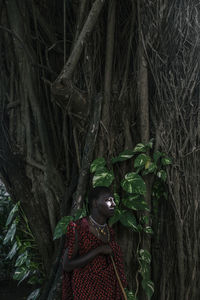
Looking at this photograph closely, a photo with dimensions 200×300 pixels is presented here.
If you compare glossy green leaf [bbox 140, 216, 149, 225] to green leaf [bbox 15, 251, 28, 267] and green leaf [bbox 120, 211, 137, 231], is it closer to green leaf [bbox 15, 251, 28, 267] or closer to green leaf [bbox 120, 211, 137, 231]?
green leaf [bbox 120, 211, 137, 231]

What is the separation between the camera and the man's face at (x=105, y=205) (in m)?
1.76

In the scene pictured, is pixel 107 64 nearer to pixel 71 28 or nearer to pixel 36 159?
pixel 71 28

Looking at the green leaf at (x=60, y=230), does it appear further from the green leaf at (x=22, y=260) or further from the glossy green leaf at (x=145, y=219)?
the green leaf at (x=22, y=260)

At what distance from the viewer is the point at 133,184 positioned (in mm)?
2352

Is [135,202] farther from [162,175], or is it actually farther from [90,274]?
[90,274]

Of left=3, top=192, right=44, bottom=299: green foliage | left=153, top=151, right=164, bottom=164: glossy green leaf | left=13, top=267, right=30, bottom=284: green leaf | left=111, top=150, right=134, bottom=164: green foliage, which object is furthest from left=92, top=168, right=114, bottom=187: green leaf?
left=13, top=267, right=30, bottom=284: green leaf

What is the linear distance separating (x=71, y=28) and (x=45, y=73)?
424 millimetres

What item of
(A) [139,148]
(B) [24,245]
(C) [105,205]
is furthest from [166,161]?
(B) [24,245]

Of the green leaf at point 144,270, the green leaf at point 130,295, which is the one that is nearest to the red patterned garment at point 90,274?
the green leaf at point 130,295

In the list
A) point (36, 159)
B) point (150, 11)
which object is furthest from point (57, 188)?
point (150, 11)

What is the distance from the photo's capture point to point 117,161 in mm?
2547

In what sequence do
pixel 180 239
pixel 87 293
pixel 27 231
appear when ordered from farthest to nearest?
1. pixel 27 231
2. pixel 180 239
3. pixel 87 293

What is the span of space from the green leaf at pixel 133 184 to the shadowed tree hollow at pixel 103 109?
193 mm

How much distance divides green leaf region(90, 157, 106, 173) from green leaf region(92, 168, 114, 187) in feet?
0.13
